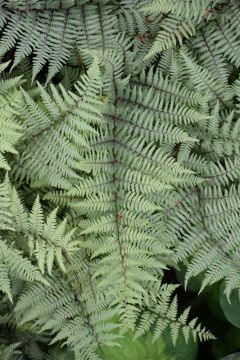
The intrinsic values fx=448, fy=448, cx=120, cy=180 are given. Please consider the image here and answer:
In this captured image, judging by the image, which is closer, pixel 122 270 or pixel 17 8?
pixel 122 270

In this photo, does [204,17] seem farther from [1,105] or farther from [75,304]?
[75,304]

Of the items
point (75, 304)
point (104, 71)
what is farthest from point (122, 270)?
point (104, 71)

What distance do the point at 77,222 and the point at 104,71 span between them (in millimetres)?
1185

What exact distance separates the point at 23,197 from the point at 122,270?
101cm

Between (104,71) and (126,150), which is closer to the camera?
(126,150)

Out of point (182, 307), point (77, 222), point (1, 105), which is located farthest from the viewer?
point (182, 307)

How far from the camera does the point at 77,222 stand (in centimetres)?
343

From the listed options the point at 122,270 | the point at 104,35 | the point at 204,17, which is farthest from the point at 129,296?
the point at 204,17

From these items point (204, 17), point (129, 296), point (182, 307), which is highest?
point (204, 17)

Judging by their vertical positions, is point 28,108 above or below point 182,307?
above

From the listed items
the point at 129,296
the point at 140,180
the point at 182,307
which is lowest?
the point at 182,307

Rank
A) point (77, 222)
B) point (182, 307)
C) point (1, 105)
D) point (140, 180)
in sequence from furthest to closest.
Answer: point (182, 307), point (77, 222), point (140, 180), point (1, 105)

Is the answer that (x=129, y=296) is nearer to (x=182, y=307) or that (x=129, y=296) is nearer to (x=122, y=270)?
(x=122, y=270)

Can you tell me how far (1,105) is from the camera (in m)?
2.97
